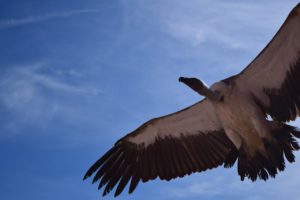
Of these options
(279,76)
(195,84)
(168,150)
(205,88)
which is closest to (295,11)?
(279,76)

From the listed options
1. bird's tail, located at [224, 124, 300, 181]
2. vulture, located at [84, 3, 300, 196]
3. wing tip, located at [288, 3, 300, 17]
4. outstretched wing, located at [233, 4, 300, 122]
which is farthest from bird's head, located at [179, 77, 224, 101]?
wing tip, located at [288, 3, 300, 17]

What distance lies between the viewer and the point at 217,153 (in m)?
9.77

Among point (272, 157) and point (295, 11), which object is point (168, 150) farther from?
point (295, 11)

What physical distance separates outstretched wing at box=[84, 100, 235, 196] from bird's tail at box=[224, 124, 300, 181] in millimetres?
693

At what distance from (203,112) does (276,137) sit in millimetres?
1635

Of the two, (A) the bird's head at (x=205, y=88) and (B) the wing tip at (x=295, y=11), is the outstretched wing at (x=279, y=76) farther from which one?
(A) the bird's head at (x=205, y=88)

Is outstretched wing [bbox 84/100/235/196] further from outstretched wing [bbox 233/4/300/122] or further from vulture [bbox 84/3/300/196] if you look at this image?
outstretched wing [bbox 233/4/300/122]

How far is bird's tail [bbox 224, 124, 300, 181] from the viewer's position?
8.59 metres

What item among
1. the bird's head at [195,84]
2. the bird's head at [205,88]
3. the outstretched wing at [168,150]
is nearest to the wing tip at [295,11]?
the bird's head at [205,88]

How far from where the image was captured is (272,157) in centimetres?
874

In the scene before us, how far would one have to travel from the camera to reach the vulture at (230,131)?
8.74m

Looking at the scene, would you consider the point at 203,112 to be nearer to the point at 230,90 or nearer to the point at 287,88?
the point at 230,90

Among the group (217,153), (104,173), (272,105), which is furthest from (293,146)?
(104,173)

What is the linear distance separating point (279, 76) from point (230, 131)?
48.6 inches
